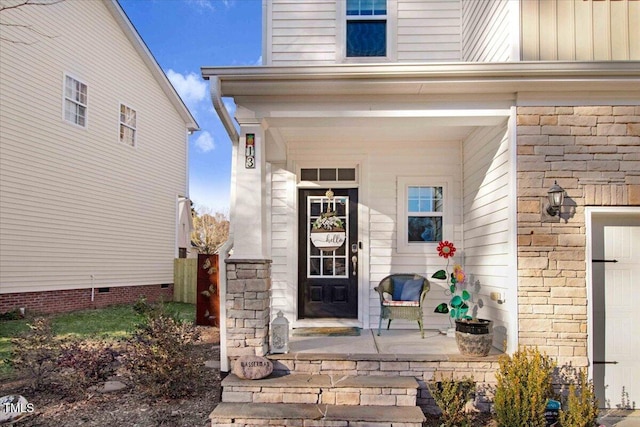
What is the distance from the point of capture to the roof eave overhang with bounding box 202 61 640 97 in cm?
393

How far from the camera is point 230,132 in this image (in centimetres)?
438

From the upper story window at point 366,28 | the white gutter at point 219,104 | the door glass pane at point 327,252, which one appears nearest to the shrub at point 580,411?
the door glass pane at point 327,252

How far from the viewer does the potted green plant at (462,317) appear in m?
4.08

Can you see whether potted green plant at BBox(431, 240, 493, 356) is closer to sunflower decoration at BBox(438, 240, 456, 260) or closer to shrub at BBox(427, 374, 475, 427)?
sunflower decoration at BBox(438, 240, 456, 260)

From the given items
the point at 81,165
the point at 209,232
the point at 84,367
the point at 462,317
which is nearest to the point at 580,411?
the point at 462,317

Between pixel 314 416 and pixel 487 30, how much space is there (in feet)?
14.3

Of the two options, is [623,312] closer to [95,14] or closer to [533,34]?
[533,34]

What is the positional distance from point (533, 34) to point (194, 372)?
4.55 metres

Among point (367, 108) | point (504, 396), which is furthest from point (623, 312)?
point (367, 108)

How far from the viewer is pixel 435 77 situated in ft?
13.1

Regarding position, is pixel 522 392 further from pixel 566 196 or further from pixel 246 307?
pixel 246 307

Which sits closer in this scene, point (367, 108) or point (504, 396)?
point (504, 396)

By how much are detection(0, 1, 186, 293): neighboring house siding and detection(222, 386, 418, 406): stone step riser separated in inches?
249

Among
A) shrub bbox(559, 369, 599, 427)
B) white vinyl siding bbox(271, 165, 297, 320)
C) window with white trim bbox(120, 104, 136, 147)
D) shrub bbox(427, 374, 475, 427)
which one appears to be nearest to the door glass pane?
white vinyl siding bbox(271, 165, 297, 320)
